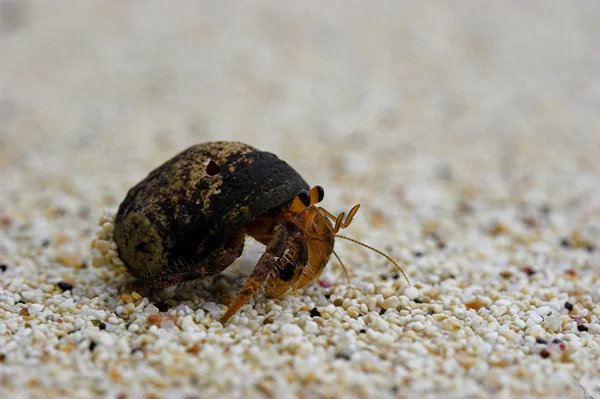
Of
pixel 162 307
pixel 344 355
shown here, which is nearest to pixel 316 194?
pixel 344 355

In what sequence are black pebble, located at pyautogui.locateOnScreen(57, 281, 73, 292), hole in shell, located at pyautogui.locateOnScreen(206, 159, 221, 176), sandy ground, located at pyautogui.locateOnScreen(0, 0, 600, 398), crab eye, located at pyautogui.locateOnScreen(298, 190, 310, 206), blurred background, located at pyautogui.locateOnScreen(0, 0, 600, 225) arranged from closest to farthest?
sandy ground, located at pyautogui.locateOnScreen(0, 0, 600, 398)
crab eye, located at pyautogui.locateOnScreen(298, 190, 310, 206)
hole in shell, located at pyautogui.locateOnScreen(206, 159, 221, 176)
black pebble, located at pyautogui.locateOnScreen(57, 281, 73, 292)
blurred background, located at pyautogui.locateOnScreen(0, 0, 600, 225)

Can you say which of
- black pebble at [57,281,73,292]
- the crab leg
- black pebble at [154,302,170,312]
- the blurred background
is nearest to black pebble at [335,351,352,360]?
the crab leg

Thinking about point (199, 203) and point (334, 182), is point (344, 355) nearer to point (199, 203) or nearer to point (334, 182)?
point (199, 203)

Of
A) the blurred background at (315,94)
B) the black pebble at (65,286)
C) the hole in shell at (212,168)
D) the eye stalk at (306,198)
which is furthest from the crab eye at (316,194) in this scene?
the blurred background at (315,94)

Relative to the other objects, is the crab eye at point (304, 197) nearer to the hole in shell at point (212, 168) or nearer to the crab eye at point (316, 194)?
the crab eye at point (316, 194)

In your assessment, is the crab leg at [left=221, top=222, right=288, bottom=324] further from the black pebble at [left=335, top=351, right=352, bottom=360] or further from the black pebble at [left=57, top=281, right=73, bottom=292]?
the black pebble at [left=57, top=281, right=73, bottom=292]

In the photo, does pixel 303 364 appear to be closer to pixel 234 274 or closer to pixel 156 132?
pixel 234 274

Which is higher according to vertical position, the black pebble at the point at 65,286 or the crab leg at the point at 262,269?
the crab leg at the point at 262,269
